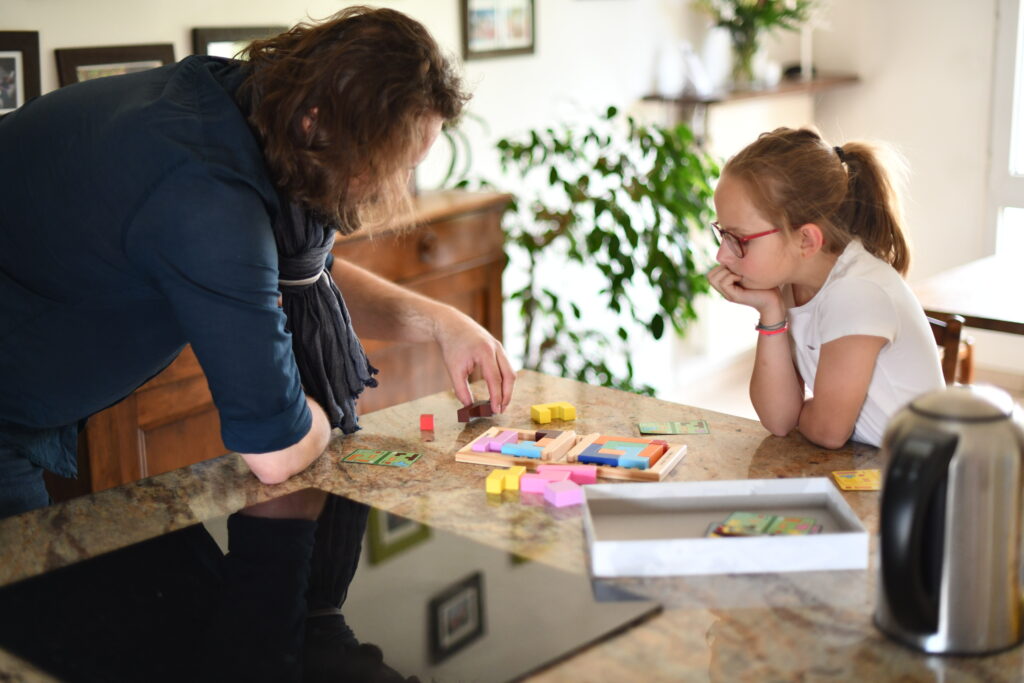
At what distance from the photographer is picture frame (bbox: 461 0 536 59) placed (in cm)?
352

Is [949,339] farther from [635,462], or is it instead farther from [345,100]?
[345,100]

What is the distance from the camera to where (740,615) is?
3.50 ft

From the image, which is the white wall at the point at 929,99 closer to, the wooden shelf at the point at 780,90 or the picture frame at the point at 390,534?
the wooden shelf at the point at 780,90

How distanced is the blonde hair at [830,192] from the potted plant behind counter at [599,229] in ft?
4.99

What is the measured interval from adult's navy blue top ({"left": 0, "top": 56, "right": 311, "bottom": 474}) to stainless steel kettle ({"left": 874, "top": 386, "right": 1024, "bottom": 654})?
2.48 feet

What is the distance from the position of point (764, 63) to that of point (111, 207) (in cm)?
389

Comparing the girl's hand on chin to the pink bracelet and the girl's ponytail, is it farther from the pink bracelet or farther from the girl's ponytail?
the girl's ponytail

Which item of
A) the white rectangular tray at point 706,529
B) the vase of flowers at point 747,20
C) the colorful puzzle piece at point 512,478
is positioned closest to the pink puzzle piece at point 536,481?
the colorful puzzle piece at point 512,478

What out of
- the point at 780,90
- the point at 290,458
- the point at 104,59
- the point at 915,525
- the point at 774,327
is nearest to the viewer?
the point at 915,525

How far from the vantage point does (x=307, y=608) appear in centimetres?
114

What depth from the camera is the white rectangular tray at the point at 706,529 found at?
1.14m

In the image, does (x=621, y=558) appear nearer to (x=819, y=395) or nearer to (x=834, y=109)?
(x=819, y=395)

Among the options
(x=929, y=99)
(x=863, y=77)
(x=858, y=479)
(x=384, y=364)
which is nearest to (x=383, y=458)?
(x=858, y=479)

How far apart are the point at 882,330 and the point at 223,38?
201 centimetres
